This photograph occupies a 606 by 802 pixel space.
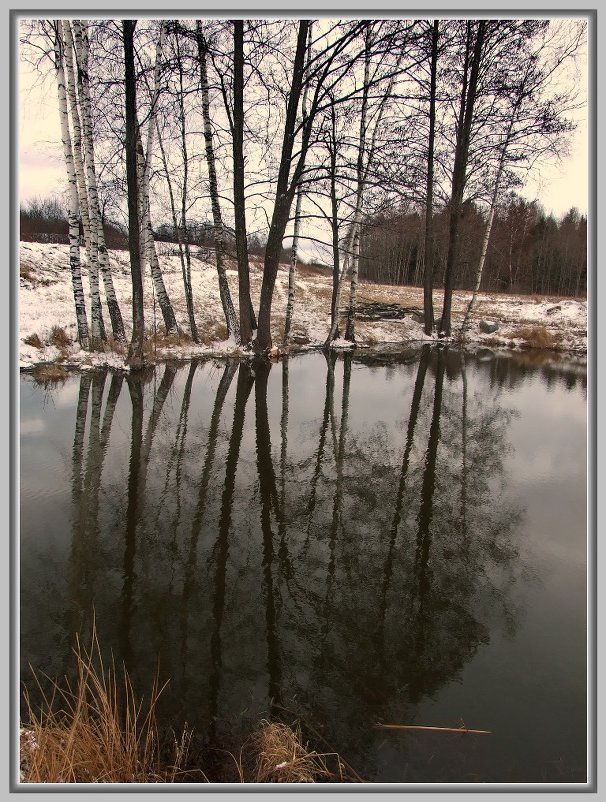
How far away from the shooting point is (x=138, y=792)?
230 centimetres

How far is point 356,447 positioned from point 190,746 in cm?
526

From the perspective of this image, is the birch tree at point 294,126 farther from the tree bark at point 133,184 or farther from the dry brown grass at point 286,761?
the dry brown grass at point 286,761

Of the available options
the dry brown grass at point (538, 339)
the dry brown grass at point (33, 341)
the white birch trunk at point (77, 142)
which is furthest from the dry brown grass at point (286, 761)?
the dry brown grass at point (538, 339)

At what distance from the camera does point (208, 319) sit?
71.8 feet

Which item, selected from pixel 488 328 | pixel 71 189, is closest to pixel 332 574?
pixel 71 189

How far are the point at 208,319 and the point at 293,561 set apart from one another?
1874 cm

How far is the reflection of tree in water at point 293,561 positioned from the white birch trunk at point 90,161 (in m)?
6.12

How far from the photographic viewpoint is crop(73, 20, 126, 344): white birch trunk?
11.1 meters

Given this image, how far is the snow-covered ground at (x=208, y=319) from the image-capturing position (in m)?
14.3

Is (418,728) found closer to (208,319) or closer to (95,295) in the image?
(95,295)

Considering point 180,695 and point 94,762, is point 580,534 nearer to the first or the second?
point 180,695

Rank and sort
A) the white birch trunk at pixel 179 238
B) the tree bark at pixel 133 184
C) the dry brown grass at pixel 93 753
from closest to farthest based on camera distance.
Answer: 1. the dry brown grass at pixel 93 753
2. the tree bark at pixel 133 184
3. the white birch trunk at pixel 179 238

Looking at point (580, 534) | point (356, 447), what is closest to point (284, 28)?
point (356, 447)

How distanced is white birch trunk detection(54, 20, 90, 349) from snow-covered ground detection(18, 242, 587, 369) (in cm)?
104
